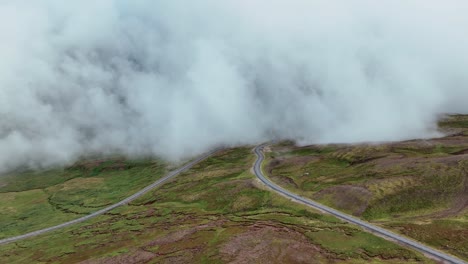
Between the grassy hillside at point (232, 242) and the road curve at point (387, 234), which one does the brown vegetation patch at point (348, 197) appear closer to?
the road curve at point (387, 234)

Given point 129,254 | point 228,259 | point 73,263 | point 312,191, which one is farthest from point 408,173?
point 73,263

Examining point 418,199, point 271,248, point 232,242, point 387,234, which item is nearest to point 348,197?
point 418,199

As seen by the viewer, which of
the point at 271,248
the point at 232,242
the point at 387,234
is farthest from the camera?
the point at 232,242

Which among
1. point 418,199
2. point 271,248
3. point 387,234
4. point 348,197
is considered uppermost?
point 271,248

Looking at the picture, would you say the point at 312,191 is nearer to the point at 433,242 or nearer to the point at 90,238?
the point at 433,242

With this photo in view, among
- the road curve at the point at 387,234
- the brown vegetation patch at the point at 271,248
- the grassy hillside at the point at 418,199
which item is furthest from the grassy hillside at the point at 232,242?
the grassy hillside at the point at 418,199

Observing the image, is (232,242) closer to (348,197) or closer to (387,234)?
(387,234)

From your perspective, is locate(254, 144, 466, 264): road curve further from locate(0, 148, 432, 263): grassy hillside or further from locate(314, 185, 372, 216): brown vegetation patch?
locate(314, 185, 372, 216): brown vegetation patch

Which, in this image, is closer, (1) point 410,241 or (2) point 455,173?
(1) point 410,241
